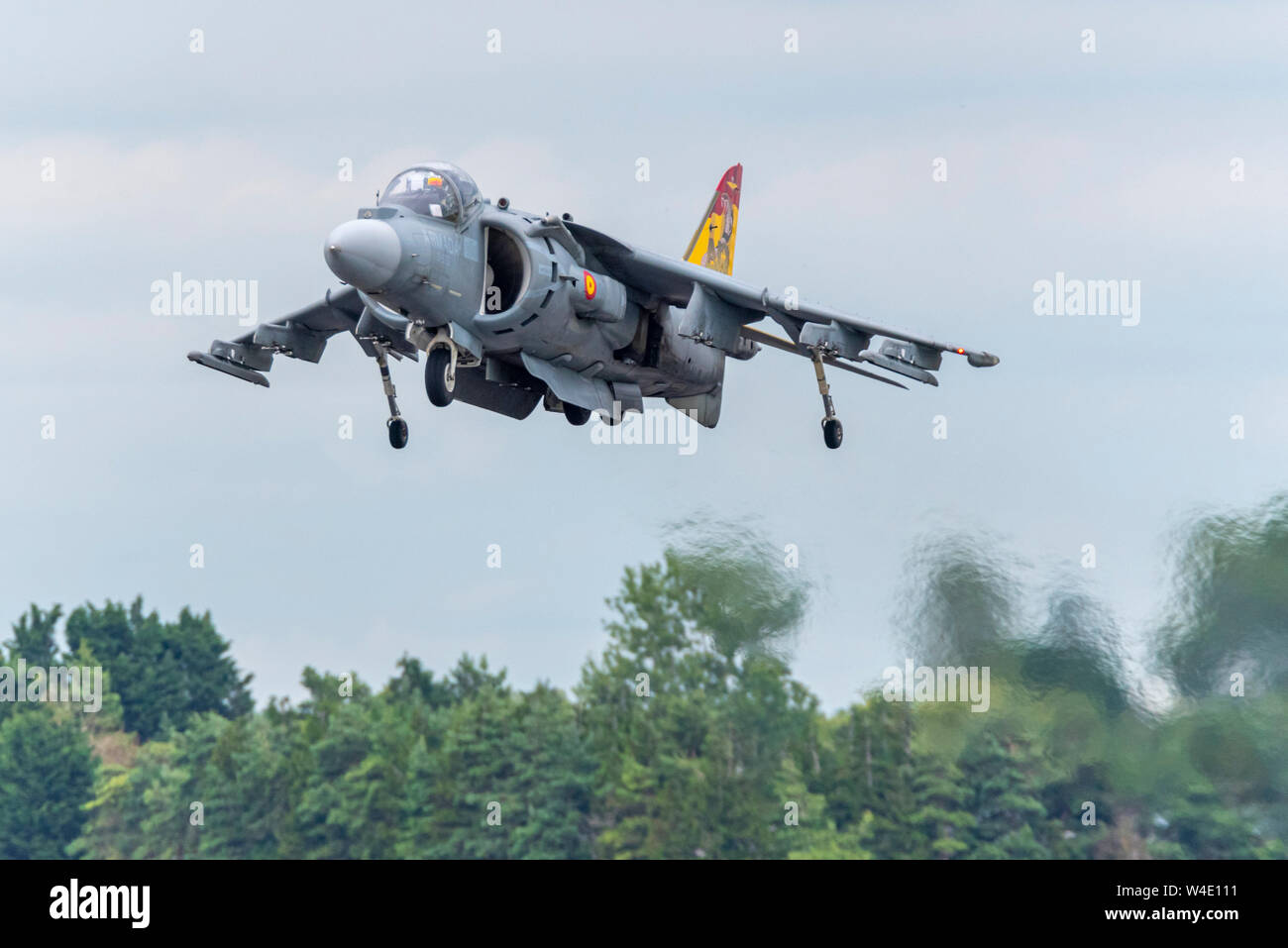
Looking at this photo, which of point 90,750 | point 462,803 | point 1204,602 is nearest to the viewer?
point 1204,602

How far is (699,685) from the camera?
30812 millimetres

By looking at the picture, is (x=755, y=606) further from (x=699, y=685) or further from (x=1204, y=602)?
(x=1204, y=602)

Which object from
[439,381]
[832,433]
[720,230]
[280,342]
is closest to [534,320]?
[439,381]

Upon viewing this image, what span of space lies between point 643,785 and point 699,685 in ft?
7.10

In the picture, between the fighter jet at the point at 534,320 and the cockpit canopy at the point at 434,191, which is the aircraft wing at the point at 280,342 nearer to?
the fighter jet at the point at 534,320

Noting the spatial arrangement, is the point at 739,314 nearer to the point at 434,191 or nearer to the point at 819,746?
the point at 434,191

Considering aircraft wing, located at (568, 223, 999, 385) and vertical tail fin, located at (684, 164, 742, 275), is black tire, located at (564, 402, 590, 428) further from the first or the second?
vertical tail fin, located at (684, 164, 742, 275)

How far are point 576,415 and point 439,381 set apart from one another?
3387 mm

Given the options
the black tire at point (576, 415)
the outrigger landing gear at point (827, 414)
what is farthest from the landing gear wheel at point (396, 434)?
the outrigger landing gear at point (827, 414)

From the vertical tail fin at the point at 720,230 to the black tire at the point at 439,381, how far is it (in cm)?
636

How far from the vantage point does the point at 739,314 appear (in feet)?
88.7

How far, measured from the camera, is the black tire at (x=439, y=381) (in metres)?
24.5
